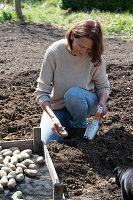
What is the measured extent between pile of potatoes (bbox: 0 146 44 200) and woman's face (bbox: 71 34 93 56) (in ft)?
3.39

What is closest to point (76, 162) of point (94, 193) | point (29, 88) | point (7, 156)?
point (94, 193)

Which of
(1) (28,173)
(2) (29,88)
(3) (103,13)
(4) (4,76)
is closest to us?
(1) (28,173)

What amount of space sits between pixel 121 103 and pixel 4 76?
206 cm

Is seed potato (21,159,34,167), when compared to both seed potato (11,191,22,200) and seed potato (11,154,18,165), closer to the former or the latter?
seed potato (11,154,18,165)

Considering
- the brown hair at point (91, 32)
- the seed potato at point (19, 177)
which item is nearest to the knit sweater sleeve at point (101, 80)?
the brown hair at point (91, 32)

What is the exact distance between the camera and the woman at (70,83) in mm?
3281

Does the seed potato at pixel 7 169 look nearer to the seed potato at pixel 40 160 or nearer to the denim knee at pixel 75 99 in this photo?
the seed potato at pixel 40 160

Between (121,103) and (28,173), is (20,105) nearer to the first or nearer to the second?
(121,103)

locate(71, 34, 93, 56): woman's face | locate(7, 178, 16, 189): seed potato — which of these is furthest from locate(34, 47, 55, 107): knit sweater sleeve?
locate(7, 178, 16, 189): seed potato

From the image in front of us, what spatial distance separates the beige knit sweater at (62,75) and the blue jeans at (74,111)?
11cm

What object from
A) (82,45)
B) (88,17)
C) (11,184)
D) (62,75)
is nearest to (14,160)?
(11,184)

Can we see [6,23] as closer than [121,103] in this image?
No

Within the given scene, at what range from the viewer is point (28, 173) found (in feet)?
8.99

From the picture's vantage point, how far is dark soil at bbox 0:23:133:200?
2918 mm
